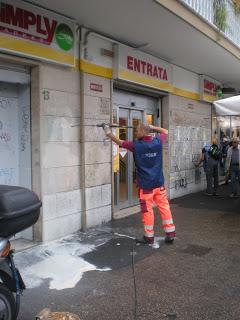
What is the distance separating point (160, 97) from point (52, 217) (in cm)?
487

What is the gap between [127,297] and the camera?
13.8 ft

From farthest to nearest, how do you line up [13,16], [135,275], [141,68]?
[141,68] < [13,16] < [135,275]

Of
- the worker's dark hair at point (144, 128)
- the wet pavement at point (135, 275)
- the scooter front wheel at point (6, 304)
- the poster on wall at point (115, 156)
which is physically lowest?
the wet pavement at point (135, 275)

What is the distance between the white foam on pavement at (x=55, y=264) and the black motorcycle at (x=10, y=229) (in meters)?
1.27

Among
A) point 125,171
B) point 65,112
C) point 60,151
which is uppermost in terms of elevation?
point 65,112

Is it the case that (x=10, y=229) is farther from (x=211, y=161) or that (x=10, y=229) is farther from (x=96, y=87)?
(x=211, y=161)

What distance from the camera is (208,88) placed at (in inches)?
479

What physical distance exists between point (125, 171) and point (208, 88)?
479 cm

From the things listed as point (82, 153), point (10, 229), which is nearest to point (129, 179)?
point (82, 153)

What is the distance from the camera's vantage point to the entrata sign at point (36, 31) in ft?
17.6

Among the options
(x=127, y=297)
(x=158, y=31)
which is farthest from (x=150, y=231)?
(x=158, y=31)

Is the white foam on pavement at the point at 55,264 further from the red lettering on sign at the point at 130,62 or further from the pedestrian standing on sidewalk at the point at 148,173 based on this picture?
the red lettering on sign at the point at 130,62

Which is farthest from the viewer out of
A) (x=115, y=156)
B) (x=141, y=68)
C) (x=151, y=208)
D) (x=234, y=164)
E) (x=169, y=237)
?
(x=234, y=164)

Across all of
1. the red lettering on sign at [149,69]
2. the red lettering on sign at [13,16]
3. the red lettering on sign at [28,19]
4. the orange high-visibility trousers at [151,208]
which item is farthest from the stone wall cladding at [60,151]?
the red lettering on sign at [149,69]
